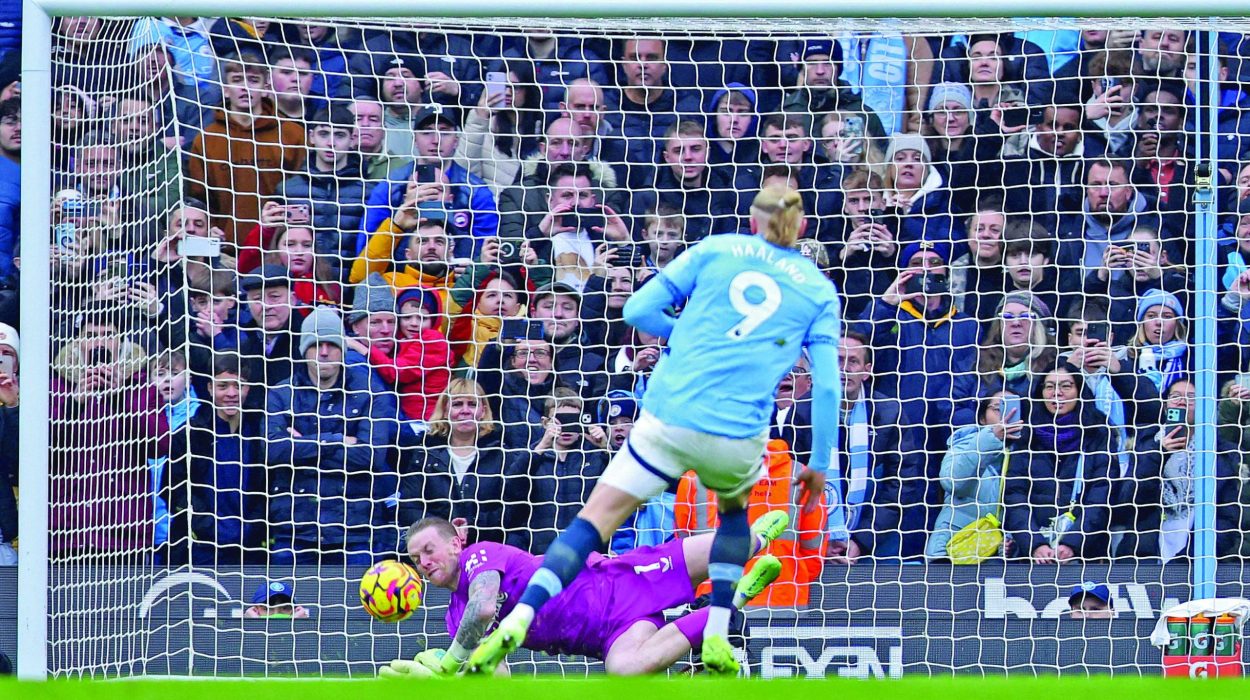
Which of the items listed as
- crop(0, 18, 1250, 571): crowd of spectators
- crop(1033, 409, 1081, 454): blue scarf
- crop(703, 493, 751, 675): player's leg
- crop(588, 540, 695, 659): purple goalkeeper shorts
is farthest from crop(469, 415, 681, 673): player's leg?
crop(1033, 409, 1081, 454): blue scarf

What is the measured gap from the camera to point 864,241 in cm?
764

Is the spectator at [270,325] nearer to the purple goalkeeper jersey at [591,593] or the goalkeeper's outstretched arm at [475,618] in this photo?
the purple goalkeeper jersey at [591,593]

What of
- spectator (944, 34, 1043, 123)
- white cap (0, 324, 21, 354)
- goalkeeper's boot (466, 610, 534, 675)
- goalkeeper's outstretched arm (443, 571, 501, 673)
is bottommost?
goalkeeper's outstretched arm (443, 571, 501, 673)

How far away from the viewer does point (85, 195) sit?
6.64 metres

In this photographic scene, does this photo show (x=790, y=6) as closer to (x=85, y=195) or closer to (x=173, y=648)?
(x=85, y=195)

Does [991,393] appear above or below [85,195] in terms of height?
below

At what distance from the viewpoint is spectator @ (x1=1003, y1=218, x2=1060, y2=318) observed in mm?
7715

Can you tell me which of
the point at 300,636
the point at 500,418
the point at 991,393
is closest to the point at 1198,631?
the point at 991,393

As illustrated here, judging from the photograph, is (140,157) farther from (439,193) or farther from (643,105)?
(643,105)

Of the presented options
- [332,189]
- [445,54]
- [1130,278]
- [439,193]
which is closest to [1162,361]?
[1130,278]

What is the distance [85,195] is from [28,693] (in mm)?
4080

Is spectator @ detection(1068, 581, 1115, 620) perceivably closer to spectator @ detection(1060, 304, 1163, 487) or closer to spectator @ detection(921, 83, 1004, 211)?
spectator @ detection(1060, 304, 1163, 487)

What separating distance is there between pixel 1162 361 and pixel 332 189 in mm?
4158

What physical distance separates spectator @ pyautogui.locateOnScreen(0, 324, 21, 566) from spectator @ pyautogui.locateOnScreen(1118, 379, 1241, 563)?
5293mm
